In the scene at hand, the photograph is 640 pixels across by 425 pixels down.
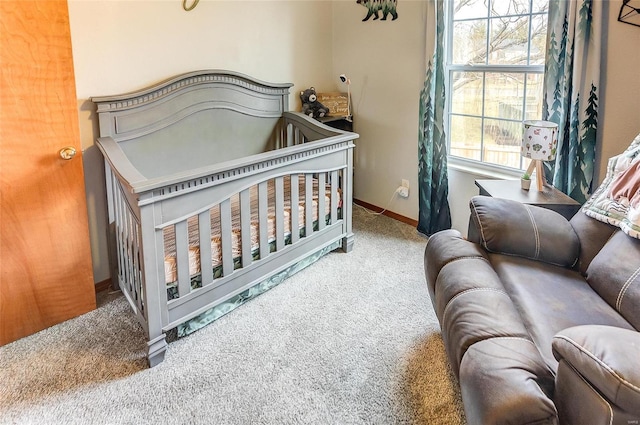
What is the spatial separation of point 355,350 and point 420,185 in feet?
5.36

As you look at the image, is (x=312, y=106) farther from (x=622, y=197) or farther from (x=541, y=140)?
(x=622, y=197)

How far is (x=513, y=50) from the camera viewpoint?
2920mm

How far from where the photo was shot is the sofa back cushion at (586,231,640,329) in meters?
1.63

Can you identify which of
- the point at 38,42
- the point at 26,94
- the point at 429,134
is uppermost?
the point at 38,42

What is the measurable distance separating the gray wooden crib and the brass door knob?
0.46ft

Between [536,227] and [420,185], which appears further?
[420,185]

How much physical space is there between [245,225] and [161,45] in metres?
1.23

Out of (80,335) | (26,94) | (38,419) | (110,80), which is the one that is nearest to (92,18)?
(110,80)

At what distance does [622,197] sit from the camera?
6.32ft

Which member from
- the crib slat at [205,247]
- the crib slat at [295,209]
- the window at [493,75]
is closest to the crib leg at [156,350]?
the crib slat at [205,247]

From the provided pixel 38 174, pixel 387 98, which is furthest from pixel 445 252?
pixel 387 98

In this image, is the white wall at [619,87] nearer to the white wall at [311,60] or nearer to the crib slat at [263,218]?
the white wall at [311,60]

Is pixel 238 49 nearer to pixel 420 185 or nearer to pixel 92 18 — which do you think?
pixel 92 18

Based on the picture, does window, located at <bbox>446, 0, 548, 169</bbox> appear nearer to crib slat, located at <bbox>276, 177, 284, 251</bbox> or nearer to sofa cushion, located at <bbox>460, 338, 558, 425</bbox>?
crib slat, located at <bbox>276, 177, 284, 251</bbox>
